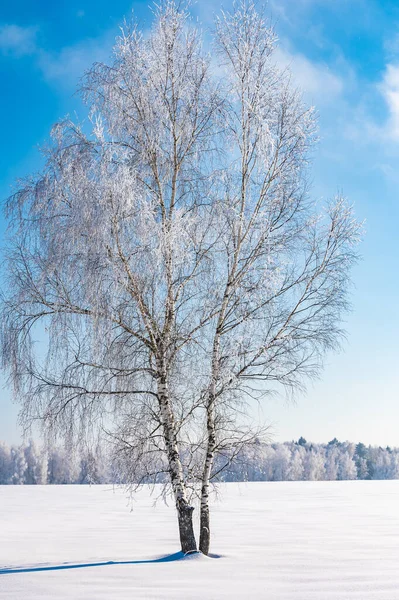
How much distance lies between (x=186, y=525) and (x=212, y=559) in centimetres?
72

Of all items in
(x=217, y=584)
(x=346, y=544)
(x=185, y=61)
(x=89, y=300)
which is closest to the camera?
(x=217, y=584)

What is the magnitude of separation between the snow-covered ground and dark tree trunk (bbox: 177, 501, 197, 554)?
27 centimetres

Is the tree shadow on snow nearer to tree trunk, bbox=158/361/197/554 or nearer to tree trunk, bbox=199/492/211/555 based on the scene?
tree trunk, bbox=158/361/197/554

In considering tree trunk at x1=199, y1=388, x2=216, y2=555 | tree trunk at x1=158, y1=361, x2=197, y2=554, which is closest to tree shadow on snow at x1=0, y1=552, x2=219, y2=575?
tree trunk at x1=158, y1=361, x2=197, y2=554

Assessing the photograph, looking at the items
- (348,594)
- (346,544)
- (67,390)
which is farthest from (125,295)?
(346,544)

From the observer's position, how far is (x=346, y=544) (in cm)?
1430

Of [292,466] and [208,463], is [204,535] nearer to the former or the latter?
[208,463]

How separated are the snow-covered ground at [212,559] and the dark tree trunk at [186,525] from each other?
Answer: 0.27m

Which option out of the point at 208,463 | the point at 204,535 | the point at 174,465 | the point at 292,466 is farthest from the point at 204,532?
the point at 292,466

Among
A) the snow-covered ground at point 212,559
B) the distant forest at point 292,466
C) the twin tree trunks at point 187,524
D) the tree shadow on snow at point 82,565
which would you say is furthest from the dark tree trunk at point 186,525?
the distant forest at point 292,466

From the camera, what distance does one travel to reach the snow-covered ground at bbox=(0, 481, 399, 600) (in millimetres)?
7543

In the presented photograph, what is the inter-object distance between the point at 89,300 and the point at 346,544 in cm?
882

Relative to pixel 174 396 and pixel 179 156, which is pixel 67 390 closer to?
pixel 174 396

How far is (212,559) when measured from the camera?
34.6 ft
